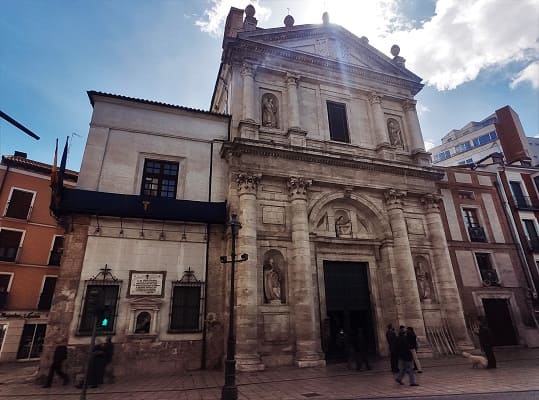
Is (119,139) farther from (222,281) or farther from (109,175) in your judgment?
(222,281)

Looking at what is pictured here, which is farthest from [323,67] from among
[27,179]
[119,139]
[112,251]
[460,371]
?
[27,179]

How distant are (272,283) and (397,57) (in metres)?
17.9

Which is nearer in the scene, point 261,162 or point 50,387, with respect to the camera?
point 50,387

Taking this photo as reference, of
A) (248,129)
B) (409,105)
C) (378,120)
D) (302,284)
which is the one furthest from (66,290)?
(409,105)

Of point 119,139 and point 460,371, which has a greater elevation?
point 119,139

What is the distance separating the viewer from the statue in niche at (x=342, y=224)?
16.2 m

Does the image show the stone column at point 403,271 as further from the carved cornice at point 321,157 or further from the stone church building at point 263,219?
the carved cornice at point 321,157

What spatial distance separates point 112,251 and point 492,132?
4611 cm

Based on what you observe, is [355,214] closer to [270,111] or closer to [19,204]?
[270,111]

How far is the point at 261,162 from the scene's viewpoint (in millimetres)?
15211

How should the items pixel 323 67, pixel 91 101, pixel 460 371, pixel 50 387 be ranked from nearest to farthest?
pixel 50 387 → pixel 460 371 → pixel 91 101 → pixel 323 67

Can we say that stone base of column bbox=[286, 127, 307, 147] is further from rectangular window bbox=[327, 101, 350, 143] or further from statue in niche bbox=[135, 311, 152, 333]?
statue in niche bbox=[135, 311, 152, 333]

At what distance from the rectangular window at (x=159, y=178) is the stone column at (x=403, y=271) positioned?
1107 cm

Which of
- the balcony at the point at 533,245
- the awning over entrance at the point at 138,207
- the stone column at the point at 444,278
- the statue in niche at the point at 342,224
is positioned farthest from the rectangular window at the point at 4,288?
the balcony at the point at 533,245
